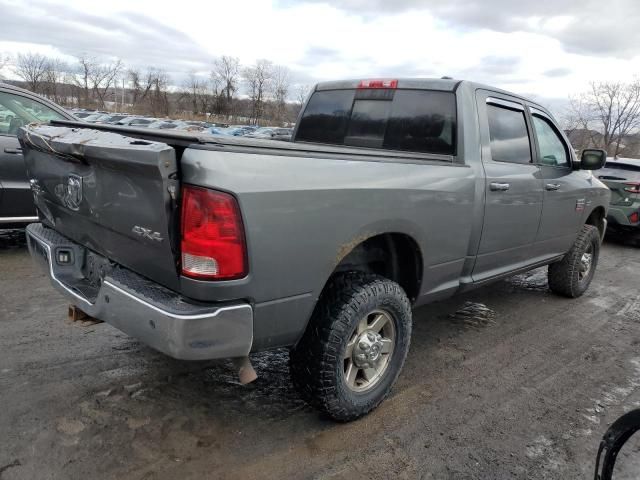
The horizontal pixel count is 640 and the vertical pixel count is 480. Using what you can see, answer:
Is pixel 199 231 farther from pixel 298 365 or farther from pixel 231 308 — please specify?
pixel 298 365

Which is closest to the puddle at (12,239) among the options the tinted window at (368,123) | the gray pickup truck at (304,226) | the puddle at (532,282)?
the gray pickup truck at (304,226)

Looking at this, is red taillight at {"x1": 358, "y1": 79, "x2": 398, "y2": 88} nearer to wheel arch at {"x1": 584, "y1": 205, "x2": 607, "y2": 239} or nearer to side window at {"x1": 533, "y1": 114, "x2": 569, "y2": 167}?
side window at {"x1": 533, "y1": 114, "x2": 569, "y2": 167}

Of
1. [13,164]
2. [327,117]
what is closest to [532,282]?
[327,117]

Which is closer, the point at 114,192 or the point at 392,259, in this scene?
the point at 114,192

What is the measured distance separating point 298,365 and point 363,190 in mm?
971

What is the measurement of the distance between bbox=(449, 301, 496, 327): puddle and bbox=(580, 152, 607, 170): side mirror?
63.7 inches

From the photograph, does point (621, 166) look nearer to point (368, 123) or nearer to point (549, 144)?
point (549, 144)

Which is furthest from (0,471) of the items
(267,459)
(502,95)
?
(502,95)

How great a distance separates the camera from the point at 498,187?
11.6ft

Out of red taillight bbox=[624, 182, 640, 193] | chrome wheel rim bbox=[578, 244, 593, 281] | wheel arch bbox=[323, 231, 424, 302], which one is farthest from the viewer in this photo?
red taillight bbox=[624, 182, 640, 193]

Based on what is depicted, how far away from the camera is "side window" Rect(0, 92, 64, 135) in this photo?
532cm

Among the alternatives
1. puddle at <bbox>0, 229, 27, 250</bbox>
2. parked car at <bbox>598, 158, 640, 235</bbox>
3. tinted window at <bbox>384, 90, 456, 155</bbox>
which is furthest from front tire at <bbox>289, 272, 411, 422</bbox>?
parked car at <bbox>598, 158, 640, 235</bbox>

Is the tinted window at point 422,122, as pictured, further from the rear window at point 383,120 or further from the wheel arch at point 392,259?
the wheel arch at point 392,259

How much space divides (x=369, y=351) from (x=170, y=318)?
1.19m
